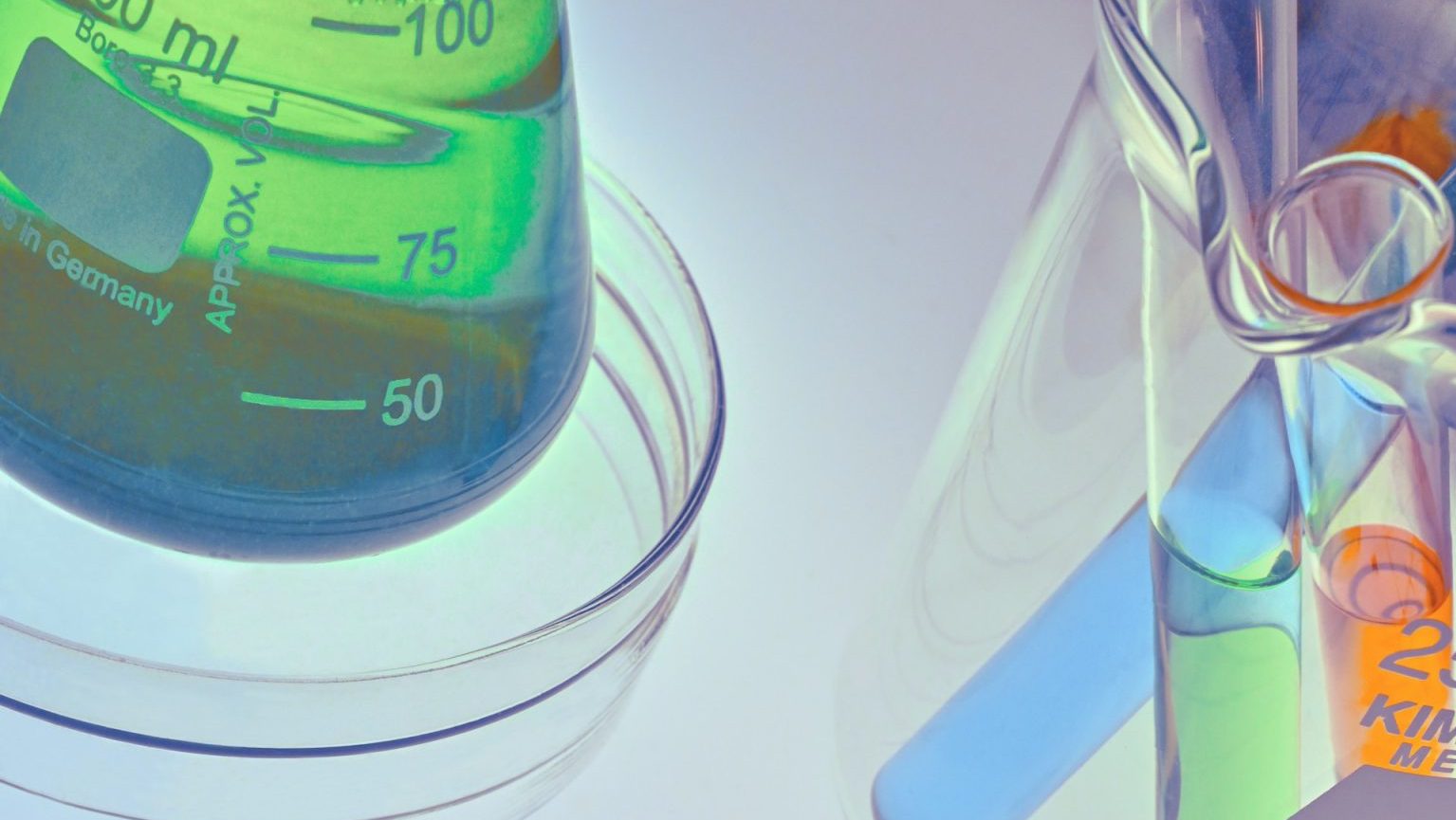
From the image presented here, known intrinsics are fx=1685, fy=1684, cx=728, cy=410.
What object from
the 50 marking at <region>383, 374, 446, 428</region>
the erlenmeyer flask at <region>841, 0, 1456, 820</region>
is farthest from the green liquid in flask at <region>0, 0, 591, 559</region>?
the erlenmeyer flask at <region>841, 0, 1456, 820</region>

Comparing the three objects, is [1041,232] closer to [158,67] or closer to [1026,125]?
[158,67]

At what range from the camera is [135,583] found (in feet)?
1.30

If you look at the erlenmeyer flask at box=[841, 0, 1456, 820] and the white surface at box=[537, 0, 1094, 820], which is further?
the white surface at box=[537, 0, 1094, 820]

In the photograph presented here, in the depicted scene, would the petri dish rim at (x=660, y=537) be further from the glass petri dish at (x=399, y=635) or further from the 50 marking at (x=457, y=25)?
the 50 marking at (x=457, y=25)

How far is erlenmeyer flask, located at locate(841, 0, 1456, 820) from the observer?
0.26 metres

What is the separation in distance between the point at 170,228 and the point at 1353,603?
0.21m

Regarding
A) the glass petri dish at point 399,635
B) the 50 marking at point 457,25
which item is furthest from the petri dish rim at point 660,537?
the 50 marking at point 457,25

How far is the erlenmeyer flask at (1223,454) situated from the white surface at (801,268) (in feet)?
0.25

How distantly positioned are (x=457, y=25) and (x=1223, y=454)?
0.49ft

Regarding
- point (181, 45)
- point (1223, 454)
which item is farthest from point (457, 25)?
point (1223, 454)

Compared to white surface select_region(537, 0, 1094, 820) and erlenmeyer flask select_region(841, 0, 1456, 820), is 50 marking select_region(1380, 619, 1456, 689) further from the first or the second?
white surface select_region(537, 0, 1094, 820)

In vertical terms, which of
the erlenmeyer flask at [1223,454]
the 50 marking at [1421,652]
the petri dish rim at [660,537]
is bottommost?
the 50 marking at [1421,652]

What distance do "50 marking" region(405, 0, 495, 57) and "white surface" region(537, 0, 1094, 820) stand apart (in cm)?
18

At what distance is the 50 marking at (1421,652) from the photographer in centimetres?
29
